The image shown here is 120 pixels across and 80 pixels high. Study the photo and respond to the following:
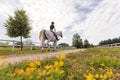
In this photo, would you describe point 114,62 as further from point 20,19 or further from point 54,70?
point 20,19

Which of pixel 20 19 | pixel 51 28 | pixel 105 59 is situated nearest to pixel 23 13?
pixel 20 19

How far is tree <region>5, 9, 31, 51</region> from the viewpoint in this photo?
35.9m

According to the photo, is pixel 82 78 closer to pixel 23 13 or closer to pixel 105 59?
pixel 105 59

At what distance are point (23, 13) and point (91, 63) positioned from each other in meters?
31.8

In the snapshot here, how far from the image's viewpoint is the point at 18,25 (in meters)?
36.2

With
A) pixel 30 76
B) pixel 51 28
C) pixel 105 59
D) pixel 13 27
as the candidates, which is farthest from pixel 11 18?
pixel 30 76

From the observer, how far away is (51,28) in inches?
850

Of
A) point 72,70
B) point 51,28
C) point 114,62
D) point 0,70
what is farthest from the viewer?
point 51,28

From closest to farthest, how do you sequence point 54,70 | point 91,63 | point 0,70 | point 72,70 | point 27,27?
point 54,70 → point 0,70 → point 72,70 → point 91,63 → point 27,27

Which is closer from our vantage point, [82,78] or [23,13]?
[82,78]

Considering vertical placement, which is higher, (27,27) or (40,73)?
(27,27)

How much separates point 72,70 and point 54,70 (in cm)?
Result: 154

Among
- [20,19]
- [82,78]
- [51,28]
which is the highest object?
[20,19]

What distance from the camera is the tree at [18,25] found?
35.9 metres
